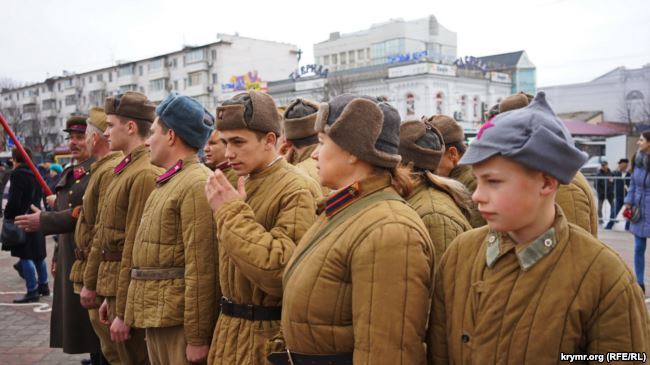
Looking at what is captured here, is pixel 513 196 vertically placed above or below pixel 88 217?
above

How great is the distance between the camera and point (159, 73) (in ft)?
241

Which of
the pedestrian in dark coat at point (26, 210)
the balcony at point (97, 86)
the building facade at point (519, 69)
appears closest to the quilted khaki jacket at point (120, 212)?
the pedestrian in dark coat at point (26, 210)

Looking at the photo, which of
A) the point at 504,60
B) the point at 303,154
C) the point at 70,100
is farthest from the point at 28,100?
the point at 303,154

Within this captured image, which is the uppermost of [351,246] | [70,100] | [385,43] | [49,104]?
[385,43]

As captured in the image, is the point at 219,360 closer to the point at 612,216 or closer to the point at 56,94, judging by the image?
the point at 612,216

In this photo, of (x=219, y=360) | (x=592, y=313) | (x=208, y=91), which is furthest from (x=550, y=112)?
(x=208, y=91)

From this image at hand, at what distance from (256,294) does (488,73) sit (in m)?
54.9

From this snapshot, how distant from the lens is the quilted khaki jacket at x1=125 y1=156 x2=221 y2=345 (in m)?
3.39

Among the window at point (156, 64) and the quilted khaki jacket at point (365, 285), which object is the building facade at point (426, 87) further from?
the quilted khaki jacket at point (365, 285)

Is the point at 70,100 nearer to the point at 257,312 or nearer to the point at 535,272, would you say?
the point at 257,312

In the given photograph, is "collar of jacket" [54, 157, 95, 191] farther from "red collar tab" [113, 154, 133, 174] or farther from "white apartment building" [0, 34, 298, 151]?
"white apartment building" [0, 34, 298, 151]

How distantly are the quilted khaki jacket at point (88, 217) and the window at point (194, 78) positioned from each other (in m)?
66.1

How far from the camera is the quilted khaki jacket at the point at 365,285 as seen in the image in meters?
2.14

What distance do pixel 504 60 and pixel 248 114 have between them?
62594 mm
